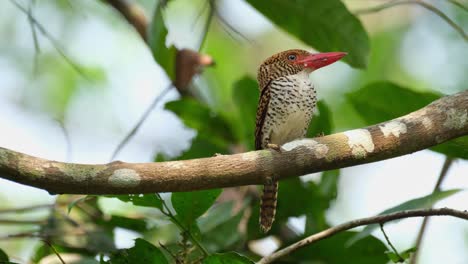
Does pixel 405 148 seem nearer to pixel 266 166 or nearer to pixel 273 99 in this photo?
pixel 266 166

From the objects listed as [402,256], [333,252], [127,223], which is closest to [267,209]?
[333,252]

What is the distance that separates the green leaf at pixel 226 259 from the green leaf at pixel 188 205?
1.32 feet

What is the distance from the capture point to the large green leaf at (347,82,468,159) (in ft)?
10.1

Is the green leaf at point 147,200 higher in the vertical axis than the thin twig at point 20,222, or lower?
lower

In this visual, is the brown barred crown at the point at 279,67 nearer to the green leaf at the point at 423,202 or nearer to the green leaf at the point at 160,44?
the green leaf at the point at 160,44

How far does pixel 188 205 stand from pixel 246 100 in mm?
1395

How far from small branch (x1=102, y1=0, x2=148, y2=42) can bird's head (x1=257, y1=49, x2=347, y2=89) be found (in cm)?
84

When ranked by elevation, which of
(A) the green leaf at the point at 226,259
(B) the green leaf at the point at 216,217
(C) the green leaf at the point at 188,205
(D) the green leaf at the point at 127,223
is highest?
(D) the green leaf at the point at 127,223

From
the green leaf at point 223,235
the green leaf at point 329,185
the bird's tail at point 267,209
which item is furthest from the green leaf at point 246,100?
the green leaf at point 223,235

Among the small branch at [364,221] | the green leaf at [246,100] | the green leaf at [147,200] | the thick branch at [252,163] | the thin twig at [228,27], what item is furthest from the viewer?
the green leaf at [246,100]

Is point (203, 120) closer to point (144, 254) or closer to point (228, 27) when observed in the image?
point (228, 27)

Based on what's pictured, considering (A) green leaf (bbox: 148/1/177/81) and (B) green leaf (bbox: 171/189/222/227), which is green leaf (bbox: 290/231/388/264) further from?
(A) green leaf (bbox: 148/1/177/81)

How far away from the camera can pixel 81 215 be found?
380cm

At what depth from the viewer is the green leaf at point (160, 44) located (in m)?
3.02
